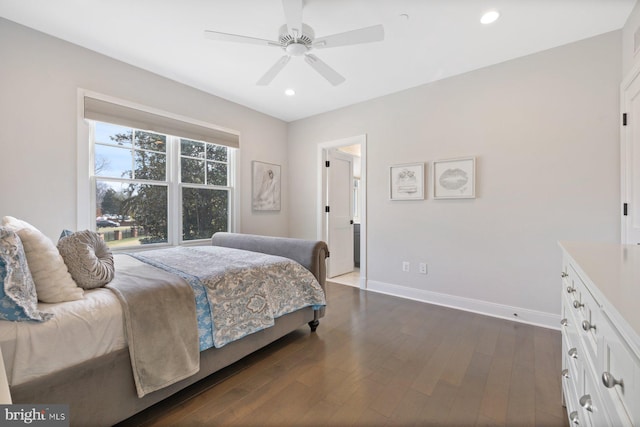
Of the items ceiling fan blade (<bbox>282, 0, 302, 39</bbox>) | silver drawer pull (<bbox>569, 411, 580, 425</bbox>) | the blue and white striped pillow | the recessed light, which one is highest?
the recessed light

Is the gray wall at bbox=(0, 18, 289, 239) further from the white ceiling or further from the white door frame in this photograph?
the white door frame

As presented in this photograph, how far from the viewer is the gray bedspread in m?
1.31

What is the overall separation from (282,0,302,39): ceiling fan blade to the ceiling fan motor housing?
0.04 meters

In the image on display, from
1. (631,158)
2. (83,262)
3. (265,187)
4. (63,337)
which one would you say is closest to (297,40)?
(83,262)

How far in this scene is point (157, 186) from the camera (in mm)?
3189

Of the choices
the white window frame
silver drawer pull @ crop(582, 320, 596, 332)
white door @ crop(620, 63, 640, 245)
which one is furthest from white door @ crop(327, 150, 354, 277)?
silver drawer pull @ crop(582, 320, 596, 332)

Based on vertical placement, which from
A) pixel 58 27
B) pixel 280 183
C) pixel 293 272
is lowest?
pixel 293 272

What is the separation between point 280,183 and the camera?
4590 millimetres

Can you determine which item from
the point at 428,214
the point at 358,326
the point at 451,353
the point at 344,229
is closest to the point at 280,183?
the point at 344,229

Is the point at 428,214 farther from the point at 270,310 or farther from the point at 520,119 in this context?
the point at 270,310

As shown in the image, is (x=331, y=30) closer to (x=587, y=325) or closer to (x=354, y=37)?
(x=354, y=37)

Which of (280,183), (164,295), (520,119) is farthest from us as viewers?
(280,183)

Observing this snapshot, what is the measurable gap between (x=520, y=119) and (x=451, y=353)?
2.32 meters

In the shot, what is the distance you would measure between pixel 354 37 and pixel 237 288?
1.91 m
